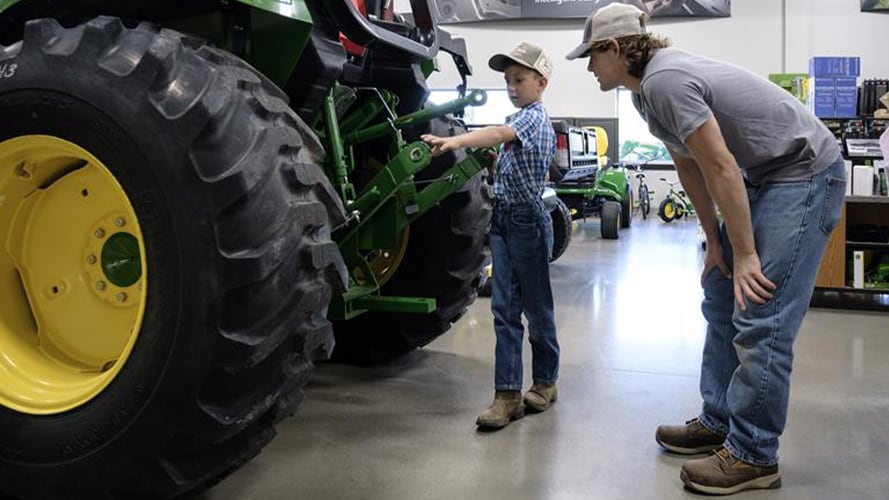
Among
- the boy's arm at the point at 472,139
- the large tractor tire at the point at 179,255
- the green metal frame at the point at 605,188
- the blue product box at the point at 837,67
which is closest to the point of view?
the large tractor tire at the point at 179,255

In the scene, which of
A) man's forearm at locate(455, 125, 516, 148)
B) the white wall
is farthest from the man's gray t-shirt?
the white wall

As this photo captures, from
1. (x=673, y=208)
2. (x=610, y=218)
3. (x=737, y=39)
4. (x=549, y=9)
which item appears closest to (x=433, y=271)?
(x=610, y=218)

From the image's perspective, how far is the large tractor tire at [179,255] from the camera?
1802 mm

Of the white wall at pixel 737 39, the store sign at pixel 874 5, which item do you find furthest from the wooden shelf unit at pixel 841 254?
the store sign at pixel 874 5

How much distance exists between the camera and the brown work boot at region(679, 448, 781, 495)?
2342 mm

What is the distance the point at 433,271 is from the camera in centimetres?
349

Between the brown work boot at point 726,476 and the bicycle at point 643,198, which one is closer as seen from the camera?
the brown work boot at point 726,476

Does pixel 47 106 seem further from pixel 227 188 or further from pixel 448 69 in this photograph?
pixel 448 69

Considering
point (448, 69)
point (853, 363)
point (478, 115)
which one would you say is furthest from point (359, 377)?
point (448, 69)

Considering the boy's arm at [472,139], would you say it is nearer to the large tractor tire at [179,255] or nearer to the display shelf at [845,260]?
the large tractor tire at [179,255]

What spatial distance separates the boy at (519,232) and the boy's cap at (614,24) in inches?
20.5

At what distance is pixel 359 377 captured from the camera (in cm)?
358

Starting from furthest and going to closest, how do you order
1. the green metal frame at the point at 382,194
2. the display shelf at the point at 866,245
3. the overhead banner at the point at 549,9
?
the overhead banner at the point at 549,9 → the display shelf at the point at 866,245 → the green metal frame at the point at 382,194

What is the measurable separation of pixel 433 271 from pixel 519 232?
0.63 m
